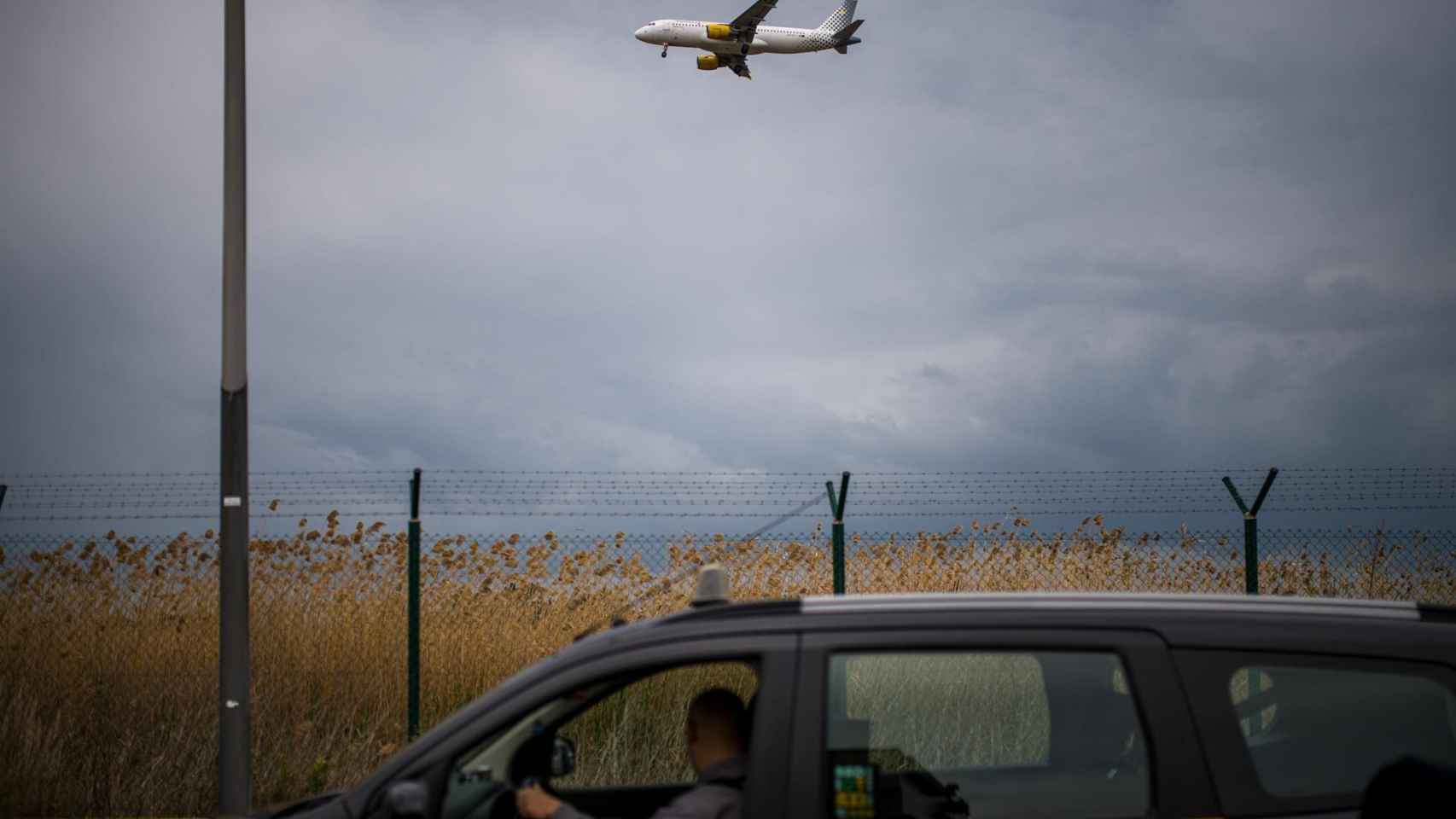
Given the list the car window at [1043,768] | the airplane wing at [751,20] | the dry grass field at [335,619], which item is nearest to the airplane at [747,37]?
the airplane wing at [751,20]

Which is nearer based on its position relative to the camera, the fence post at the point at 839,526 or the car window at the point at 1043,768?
the car window at the point at 1043,768

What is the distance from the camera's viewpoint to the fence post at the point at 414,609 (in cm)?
1118

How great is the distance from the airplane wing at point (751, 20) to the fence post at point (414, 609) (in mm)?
21442

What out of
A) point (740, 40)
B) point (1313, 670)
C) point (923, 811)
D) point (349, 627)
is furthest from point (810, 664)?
point (740, 40)

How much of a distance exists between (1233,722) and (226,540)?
7.46 m

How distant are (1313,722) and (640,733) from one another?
7.91m

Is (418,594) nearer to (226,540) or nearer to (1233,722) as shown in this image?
(226,540)

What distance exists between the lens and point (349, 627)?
39.3 feet

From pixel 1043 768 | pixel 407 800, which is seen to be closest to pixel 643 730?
pixel 1043 768

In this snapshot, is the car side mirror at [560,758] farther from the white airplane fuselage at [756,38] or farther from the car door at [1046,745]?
the white airplane fuselage at [756,38]

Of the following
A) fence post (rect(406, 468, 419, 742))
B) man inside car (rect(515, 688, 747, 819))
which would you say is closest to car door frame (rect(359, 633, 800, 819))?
man inside car (rect(515, 688, 747, 819))

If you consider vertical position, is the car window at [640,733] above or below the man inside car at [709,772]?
below

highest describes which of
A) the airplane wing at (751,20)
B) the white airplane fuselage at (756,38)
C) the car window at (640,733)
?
the white airplane fuselage at (756,38)

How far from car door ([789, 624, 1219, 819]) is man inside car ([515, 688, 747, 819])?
13.3 inches
